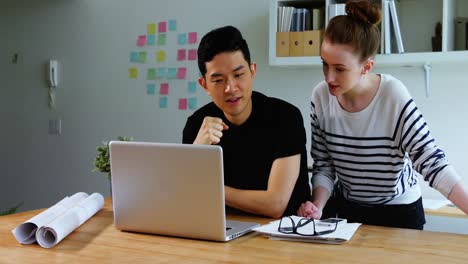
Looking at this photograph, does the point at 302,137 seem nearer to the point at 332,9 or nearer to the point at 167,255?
the point at 167,255

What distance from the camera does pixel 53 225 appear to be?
150 cm

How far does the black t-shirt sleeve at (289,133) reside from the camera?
1.87m

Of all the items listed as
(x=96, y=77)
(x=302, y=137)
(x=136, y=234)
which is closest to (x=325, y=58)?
(x=302, y=137)

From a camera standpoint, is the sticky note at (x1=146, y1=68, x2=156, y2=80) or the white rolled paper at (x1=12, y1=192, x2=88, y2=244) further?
the sticky note at (x1=146, y1=68, x2=156, y2=80)

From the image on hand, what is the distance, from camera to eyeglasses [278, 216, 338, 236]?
1483 mm

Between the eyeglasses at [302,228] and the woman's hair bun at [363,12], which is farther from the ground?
the woman's hair bun at [363,12]

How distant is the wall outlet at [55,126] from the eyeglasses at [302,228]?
10.8ft

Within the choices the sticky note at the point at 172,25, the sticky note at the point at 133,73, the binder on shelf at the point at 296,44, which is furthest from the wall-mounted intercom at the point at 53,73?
the binder on shelf at the point at 296,44

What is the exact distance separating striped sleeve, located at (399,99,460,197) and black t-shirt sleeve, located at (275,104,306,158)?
0.33 meters

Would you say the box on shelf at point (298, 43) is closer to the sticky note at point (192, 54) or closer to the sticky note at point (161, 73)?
the sticky note at point (192, 54)

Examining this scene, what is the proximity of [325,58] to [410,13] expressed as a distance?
142cm

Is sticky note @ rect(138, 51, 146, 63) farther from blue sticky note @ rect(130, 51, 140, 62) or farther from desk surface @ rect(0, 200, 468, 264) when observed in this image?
desk surface @ rect(0, 200, 468, 264)

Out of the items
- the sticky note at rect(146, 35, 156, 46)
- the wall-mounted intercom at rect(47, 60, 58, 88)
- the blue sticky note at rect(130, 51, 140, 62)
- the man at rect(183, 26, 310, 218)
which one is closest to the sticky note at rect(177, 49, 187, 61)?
the sticky note at rect(146, 35, 156, 46)

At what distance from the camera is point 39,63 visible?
461 centimetres
